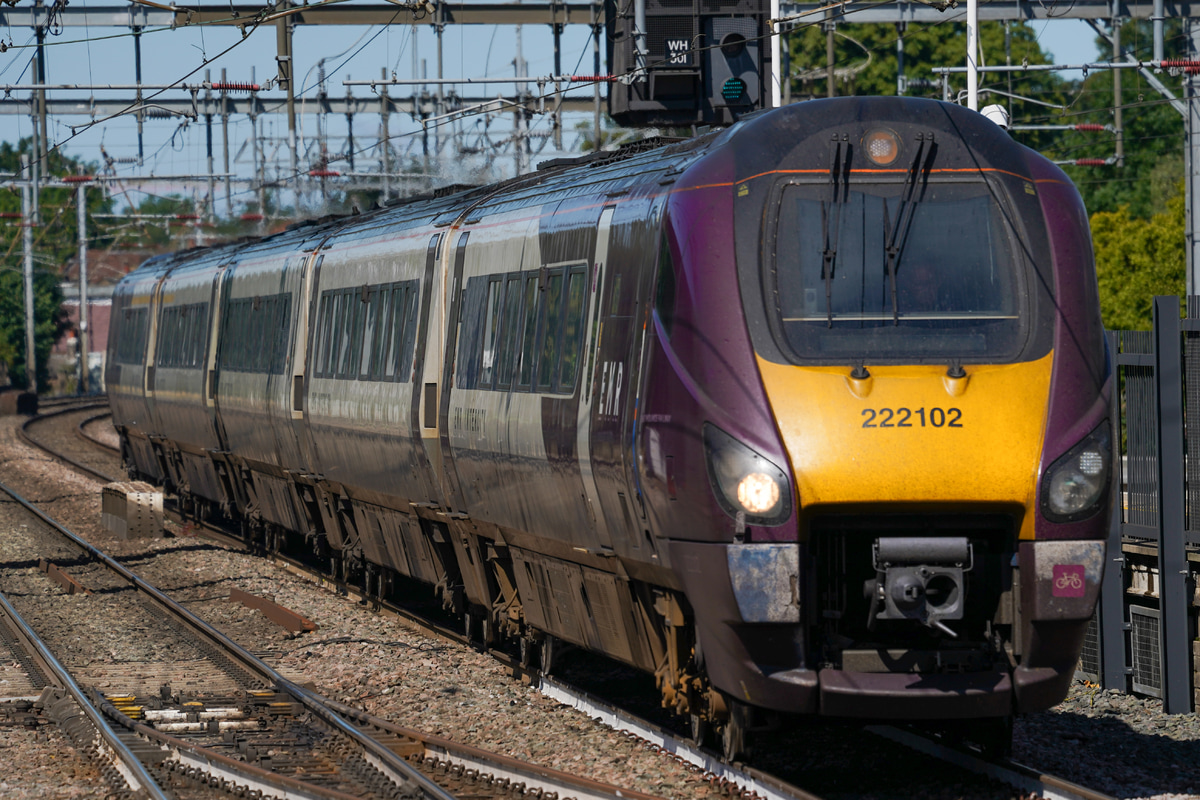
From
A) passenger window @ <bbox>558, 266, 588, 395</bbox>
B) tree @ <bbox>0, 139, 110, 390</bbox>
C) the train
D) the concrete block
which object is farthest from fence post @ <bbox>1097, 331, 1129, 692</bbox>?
tree @ <bbox>0, 139, 110, 390</bbox>

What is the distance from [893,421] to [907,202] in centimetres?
117

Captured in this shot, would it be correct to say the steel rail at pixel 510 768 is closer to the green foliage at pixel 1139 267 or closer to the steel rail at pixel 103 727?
the steel rail at pixel 103 727

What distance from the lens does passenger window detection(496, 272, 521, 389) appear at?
11.2m

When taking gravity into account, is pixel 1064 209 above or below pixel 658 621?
Answer: above

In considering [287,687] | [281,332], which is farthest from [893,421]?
[281,332]

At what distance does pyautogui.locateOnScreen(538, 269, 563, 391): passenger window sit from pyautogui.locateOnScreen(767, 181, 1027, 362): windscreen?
2.40m

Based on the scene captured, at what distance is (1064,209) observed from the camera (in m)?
8.42

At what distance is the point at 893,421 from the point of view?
7.88 meters

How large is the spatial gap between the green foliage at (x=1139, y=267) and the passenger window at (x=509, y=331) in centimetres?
2257

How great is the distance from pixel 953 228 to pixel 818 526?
1.62 metres

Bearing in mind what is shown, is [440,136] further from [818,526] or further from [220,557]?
[818,526]

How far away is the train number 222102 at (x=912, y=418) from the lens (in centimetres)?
788

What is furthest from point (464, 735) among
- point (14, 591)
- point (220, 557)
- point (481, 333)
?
point (220, 557)

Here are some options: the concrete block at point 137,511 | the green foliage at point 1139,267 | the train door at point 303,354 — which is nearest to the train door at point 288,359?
the train door at point 303,354
